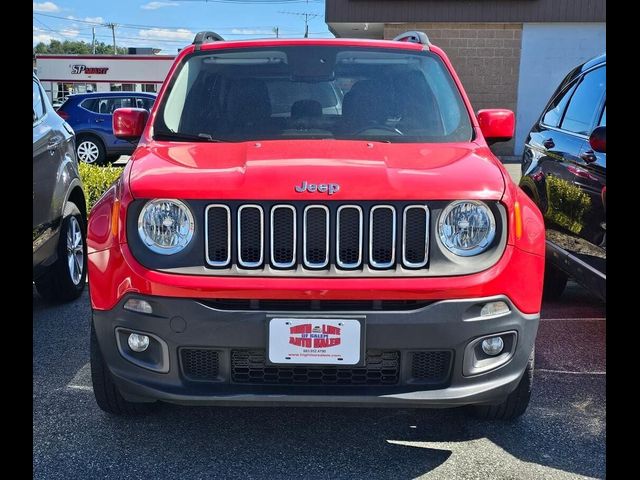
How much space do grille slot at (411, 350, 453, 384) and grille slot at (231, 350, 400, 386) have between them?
A: 0.07 m

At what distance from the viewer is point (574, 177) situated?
4395 millimetres

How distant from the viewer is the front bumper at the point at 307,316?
276 centimetres

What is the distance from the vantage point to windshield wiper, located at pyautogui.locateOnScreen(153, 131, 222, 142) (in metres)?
3.65

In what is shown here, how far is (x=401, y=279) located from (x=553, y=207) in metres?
2.32

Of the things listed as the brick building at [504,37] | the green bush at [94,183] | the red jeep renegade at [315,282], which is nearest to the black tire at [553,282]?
the red jeep renegade at [315,282]

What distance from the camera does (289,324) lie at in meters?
2.75

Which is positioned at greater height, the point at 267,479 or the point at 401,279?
the point at 401,279

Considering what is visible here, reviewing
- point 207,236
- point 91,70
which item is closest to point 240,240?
point 207,236

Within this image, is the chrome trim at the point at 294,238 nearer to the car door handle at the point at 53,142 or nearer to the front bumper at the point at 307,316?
the front bumper at the point at 307,316

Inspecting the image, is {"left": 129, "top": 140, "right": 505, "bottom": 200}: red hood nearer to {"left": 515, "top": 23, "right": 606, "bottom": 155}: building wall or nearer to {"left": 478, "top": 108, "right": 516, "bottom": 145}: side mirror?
{"left": 478, "top": 108, "right": 516, "bottom": 145}: side mirror

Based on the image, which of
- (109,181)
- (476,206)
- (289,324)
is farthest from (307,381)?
(109,181)
